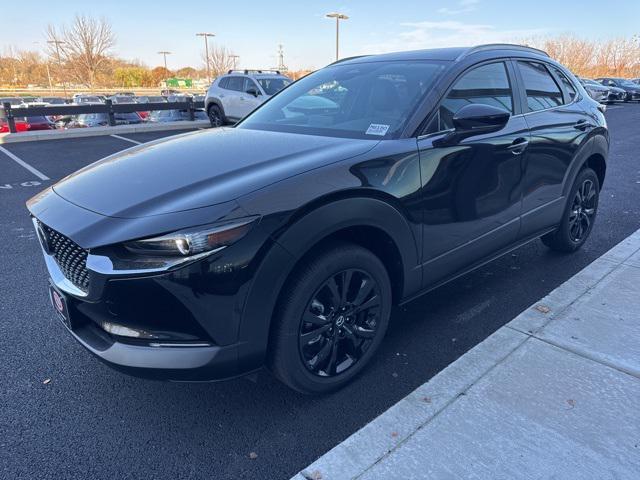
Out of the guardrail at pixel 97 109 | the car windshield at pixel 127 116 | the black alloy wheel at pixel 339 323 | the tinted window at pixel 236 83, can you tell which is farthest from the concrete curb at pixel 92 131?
the black alloy wheel at pixel 339 323

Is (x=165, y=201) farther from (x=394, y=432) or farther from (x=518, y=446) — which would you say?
(x=518, y=446)

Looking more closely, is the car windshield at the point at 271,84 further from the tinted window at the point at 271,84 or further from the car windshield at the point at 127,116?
the car windshield at the point at 127,116

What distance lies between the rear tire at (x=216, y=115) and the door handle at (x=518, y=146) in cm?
1308

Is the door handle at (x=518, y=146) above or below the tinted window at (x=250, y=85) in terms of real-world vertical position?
below

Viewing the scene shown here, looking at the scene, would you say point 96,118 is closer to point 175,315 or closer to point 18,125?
point 18,125

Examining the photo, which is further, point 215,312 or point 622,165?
point 622,165

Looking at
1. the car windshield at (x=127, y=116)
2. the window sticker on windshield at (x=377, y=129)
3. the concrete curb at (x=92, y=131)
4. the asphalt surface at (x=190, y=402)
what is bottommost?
the asphalt surface at (x=190, y=402)

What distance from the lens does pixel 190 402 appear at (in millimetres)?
2551

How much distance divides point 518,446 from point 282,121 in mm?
2430

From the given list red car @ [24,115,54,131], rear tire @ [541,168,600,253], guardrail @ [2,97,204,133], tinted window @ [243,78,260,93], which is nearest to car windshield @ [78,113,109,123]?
guardrail @ [2,97,204,133]

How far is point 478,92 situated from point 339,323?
1.81 m

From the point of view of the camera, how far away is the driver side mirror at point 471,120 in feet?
8.93

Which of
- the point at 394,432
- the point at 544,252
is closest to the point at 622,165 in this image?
the point at 544,252

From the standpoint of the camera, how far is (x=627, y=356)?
110 inches
